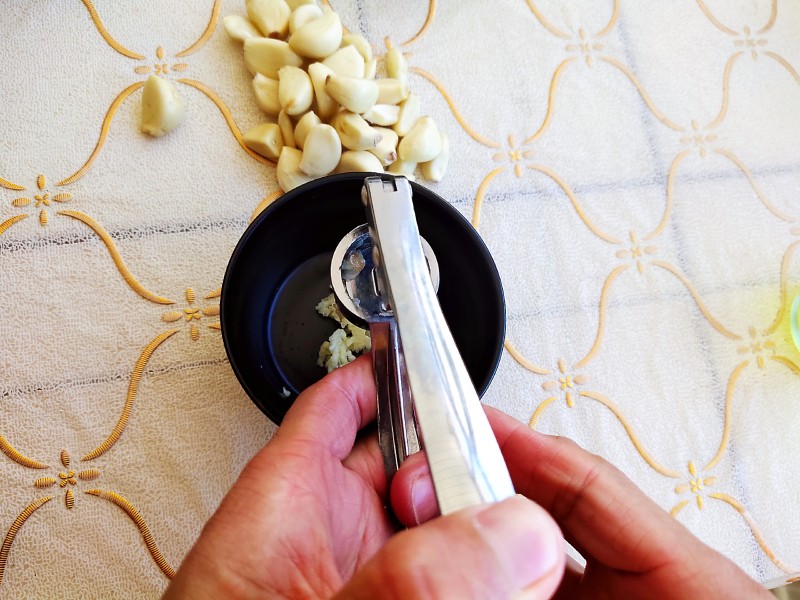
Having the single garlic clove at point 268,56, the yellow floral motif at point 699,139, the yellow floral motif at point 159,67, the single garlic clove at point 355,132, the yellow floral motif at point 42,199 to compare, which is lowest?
the yellow floral motif at point 699,139

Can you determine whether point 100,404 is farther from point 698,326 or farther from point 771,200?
point 771,200

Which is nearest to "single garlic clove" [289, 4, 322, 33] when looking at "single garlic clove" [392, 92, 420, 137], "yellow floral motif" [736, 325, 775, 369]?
"single garlic clove" [392, 92, 420, 137]

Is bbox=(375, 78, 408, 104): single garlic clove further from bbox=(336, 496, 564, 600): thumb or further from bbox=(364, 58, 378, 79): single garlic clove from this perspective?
bbox=(336, 496, 564, 600): thumb

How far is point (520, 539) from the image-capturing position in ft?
0.64

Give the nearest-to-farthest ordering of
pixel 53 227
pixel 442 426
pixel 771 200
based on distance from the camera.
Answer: pixel 442 426, pixel 53 227, pixel 771 200

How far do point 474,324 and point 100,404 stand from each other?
10.6 inches

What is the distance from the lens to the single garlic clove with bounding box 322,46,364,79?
0.47 metres

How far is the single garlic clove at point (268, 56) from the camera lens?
0.47 meters

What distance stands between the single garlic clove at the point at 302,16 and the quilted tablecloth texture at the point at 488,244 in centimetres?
4

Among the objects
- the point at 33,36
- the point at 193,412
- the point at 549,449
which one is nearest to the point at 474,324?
the point at 549,449

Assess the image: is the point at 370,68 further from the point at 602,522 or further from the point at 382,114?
the point at 602,522

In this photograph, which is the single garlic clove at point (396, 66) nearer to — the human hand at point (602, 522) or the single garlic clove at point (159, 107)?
the single garlic clove at point (159, 107)

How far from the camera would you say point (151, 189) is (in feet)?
1.53

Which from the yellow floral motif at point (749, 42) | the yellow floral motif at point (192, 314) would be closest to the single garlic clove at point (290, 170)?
the yellow floral motif at point (192, 314)
